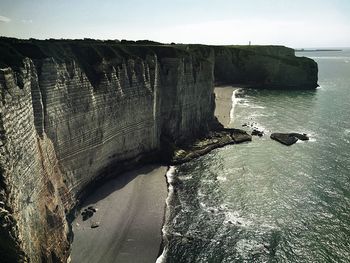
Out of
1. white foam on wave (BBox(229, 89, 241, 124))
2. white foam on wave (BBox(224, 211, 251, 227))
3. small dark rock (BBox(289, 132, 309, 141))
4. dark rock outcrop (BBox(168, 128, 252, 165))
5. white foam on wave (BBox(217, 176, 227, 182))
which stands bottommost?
white foam on wave (BBox(229, 89, 241, 124))

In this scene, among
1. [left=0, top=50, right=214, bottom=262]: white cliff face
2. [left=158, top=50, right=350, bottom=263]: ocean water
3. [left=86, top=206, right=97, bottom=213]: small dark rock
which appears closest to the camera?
[left=0, top=50, right=214, bottom=262]: white cliff face

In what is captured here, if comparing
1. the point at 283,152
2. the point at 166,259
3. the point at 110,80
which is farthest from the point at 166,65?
the point at 166,259

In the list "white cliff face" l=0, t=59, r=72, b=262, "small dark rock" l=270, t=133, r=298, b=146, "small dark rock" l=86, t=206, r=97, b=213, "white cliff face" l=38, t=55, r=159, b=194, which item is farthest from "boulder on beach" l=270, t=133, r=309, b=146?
"white cliff face" l=0, t=59, r=72, b=262

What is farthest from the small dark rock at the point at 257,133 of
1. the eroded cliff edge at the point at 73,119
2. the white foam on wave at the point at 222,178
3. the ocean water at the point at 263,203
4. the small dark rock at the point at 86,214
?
the small dark rock at the point at 86,214

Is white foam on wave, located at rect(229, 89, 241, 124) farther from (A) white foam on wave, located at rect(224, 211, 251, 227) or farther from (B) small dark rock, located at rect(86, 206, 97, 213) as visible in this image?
(B) small dark rock, located at rect(86, 206, 97, 213)

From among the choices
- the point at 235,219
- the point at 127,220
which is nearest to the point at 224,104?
the point at 235,219
